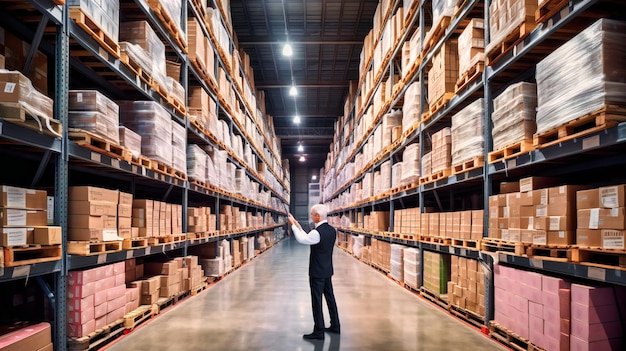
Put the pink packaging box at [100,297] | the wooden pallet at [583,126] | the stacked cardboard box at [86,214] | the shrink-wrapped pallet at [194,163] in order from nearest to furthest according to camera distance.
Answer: the wooden pallet at [583,126]
the stacked cardboard box at [86,214]
the pink packaging box at [100,297]
the shrink-wrapped pallet at [194,163]

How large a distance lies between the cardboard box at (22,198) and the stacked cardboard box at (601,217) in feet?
13.7

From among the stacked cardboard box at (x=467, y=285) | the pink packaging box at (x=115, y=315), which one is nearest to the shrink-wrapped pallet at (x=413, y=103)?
the stacked cardboard box at (x=467, y=285)

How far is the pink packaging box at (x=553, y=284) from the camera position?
339cm

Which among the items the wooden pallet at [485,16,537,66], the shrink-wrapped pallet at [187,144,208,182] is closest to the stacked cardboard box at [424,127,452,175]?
the wooden pallet at [485,16,537,66]

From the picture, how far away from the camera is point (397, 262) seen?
8.24 metres

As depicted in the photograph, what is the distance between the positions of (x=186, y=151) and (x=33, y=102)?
3.74 metres

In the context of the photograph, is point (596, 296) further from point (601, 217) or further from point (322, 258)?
point (322, 258)

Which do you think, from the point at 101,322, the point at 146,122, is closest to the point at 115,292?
the point at 101,322

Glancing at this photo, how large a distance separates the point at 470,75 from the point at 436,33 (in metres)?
1.30

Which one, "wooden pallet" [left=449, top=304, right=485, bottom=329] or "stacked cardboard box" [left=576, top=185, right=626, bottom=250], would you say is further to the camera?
"wooden pallet" [left=449, top=304, right=485, bottom=329]

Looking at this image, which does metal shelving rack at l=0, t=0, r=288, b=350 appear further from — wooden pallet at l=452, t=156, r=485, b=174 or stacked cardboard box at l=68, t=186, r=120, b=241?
wooden pallet at l=452, t=156, r=485, b=174

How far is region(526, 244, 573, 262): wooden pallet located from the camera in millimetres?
3327

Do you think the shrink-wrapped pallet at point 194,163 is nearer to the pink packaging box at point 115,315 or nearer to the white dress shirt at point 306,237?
the pink packaging box at point 115,315

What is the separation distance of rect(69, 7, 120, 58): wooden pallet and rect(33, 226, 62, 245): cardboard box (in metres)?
1.78
